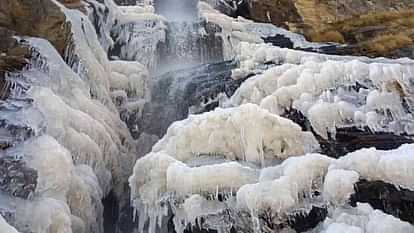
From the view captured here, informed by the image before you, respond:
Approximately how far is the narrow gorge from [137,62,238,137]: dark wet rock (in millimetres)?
17

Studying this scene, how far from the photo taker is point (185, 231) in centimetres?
425

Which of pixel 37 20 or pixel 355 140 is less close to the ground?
pixel 37 20

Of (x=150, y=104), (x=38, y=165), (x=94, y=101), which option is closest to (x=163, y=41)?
(x=150, y=104)

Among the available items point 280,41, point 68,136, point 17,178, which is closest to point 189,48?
point 280,41

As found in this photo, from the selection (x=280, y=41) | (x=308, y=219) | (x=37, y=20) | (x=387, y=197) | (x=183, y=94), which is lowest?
(x=308, y=219)

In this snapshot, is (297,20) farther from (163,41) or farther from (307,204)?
(307,204)

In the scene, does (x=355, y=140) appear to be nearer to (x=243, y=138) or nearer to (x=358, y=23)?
(x=243, y=138)

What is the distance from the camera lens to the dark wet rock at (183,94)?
642 cm

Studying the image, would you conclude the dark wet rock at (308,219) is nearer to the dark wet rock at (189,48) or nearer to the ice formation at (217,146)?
the ice formation at (217,146)

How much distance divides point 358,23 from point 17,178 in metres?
5.92

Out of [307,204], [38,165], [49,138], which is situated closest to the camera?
[307,204]

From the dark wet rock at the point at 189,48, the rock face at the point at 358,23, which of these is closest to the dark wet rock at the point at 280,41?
the rock face at the point at 358,23

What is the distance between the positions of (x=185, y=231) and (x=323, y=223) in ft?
3.37

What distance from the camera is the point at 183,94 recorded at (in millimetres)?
6734
